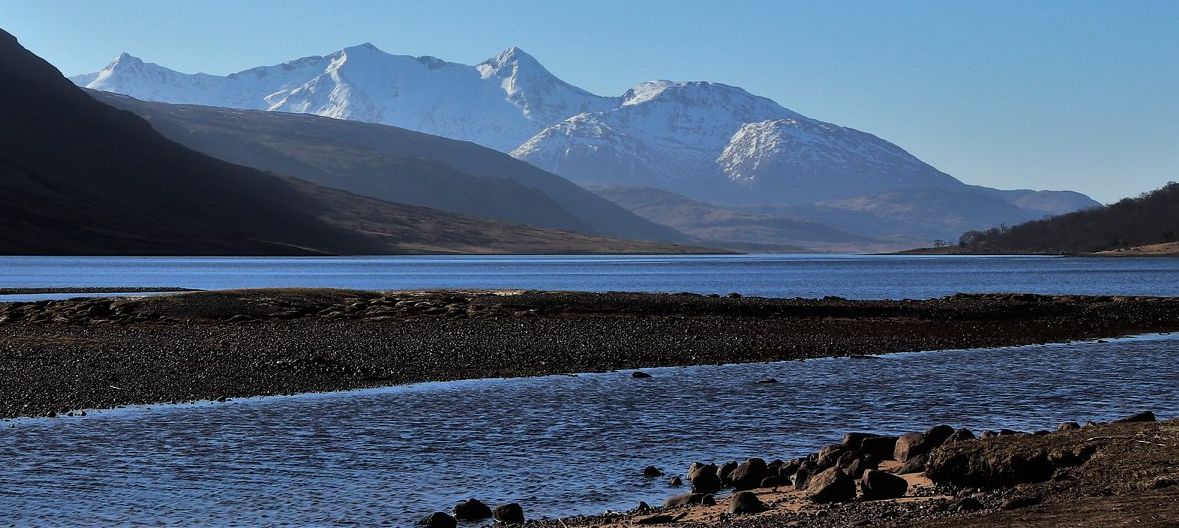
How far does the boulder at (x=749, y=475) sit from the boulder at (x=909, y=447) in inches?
108

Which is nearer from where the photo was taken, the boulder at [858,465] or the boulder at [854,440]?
the boulder at [858,465]

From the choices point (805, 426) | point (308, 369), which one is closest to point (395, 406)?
point (308, 369)

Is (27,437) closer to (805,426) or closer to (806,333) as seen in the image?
(805,426)

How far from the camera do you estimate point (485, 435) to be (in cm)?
3027

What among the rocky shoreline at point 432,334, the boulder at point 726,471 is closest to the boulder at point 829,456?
the boulder at point 726,471

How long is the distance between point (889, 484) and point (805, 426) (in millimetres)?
10356

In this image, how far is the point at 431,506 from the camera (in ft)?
74.6

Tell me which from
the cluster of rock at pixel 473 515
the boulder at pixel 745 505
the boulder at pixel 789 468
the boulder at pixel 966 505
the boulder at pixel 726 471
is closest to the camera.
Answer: the boulder at pixel 966 505

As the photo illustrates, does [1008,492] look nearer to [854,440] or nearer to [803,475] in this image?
[803,475]

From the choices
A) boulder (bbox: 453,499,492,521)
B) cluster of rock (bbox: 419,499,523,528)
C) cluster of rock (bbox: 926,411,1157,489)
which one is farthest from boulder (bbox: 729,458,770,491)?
boulder (bbox: 453,499,492,521)

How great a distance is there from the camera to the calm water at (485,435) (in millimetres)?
23125

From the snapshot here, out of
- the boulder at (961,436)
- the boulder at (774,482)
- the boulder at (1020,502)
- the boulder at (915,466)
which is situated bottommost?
the boulder at (774,482)

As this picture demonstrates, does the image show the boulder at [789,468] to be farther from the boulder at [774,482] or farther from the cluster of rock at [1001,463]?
the cluster of rock at [1001,463]

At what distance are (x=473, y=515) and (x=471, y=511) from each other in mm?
84
